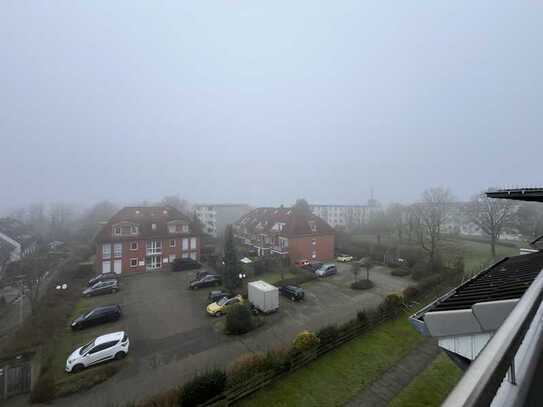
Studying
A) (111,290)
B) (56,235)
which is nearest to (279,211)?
(111,290)

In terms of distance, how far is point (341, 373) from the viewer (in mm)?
10273

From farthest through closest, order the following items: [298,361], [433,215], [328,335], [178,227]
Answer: [178,227], [433,215], [328,335], [298,361]

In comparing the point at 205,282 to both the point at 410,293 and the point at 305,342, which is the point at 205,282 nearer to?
the point at 305,342

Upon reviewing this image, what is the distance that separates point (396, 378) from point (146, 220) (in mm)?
29502

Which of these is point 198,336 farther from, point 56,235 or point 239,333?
point 56,235

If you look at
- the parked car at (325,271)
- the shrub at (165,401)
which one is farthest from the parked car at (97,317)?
the parked car at (325,271)

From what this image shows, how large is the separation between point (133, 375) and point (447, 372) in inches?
517

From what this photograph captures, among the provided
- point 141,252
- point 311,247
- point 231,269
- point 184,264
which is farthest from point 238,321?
point 141,252

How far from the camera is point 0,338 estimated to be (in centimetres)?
1358

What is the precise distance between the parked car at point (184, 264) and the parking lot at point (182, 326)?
4034 millimetres

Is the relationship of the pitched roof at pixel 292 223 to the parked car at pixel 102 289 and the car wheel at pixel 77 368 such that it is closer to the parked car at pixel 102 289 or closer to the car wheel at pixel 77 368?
the parked car at pixel 102 289

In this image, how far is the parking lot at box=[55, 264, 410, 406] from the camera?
34.6ft

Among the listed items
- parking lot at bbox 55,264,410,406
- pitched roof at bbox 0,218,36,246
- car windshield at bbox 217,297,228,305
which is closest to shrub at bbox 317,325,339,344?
parking lot at bbox 55,264,410,406

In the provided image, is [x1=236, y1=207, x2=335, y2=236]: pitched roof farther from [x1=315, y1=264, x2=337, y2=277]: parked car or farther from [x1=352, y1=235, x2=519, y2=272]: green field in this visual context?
[x1=352, y1=235, x2=519, y2=272]: green field
